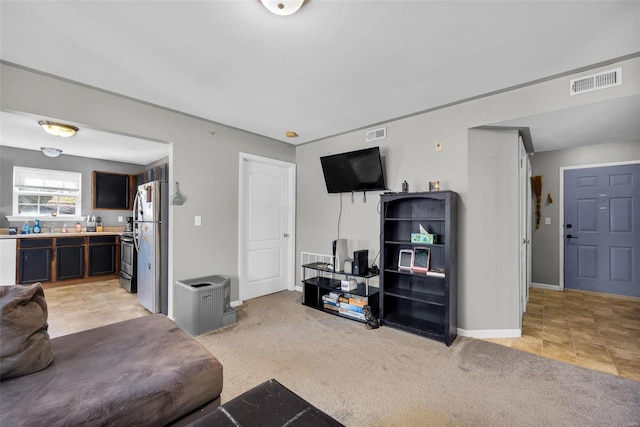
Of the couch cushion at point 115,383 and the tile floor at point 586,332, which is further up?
the couch cushion at point 115,383

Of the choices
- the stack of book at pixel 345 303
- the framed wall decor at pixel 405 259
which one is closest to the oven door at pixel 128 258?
the stack of book at pixel 345 303

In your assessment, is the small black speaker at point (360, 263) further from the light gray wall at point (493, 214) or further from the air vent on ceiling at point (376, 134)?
the air vent on ceiling at point (376, 134)

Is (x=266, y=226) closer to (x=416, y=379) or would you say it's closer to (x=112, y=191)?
(x=416, y=379)

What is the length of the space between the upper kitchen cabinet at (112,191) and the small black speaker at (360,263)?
5.30 metres

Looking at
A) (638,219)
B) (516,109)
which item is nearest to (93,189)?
(516,109)

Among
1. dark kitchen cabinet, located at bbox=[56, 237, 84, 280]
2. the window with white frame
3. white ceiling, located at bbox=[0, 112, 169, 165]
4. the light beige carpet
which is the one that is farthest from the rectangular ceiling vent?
the window with white frame

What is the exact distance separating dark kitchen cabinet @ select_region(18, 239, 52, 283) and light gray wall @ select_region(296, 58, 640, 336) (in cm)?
517

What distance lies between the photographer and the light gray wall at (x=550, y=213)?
4398 millimetres

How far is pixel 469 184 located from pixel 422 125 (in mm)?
871

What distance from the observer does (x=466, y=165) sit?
2.87m

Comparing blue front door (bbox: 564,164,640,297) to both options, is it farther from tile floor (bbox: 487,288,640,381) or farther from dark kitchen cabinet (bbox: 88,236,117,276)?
dark kitchen cabinet (bbox: 88,236,117,276)

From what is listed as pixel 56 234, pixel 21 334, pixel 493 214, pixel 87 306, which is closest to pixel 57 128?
pixel 87 306

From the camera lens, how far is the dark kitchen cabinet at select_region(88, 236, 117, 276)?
200 inches

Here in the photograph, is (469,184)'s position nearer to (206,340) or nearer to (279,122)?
(279,122)
